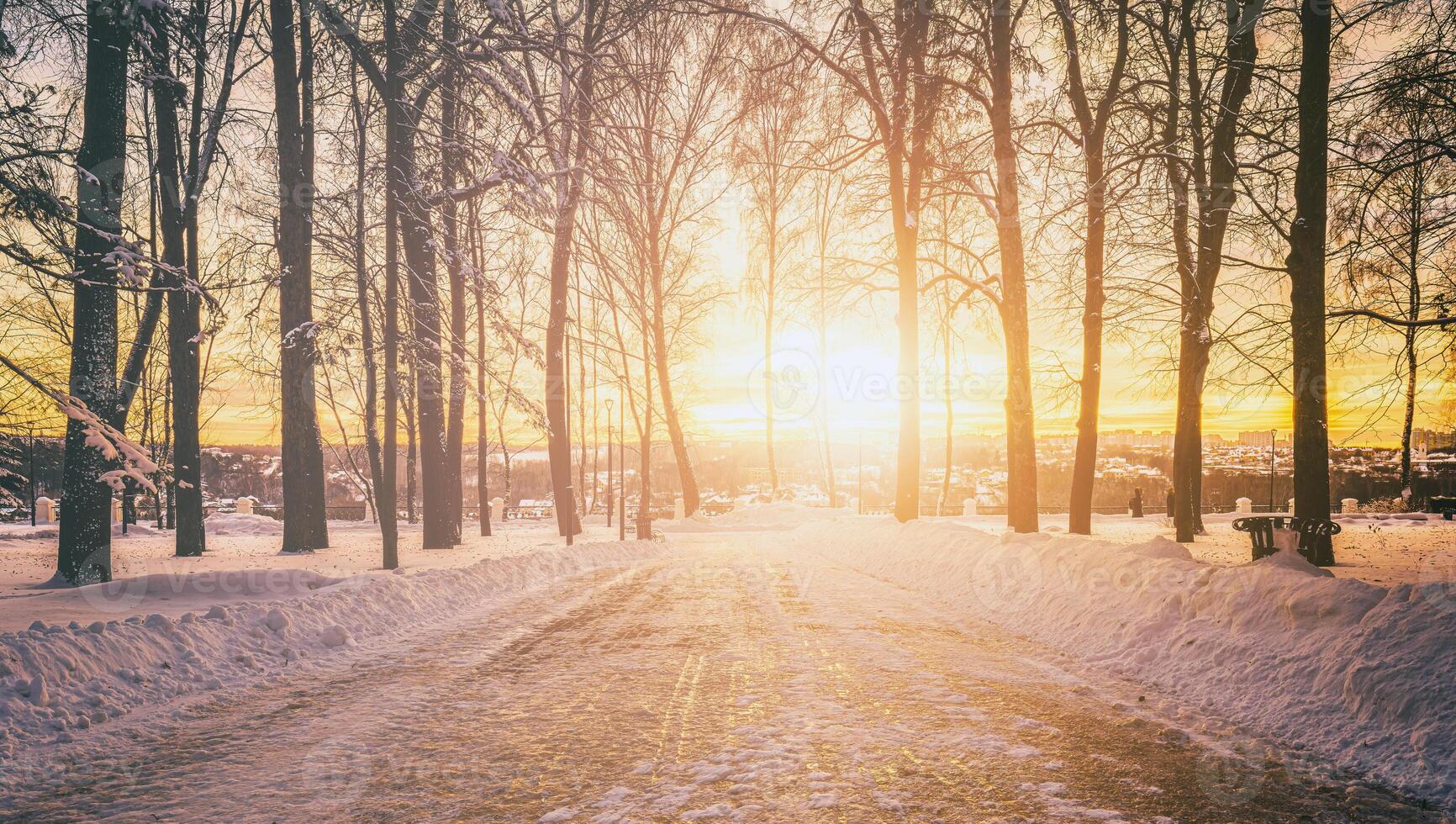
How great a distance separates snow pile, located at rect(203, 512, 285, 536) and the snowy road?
2112 cm

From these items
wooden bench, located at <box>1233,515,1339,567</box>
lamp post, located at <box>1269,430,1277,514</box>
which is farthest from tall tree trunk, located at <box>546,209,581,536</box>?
lamp post, located at <box>1269,430,1277,514</box>

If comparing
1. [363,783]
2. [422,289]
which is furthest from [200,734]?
[422,289]

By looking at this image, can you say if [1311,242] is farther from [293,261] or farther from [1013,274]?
[293,261]

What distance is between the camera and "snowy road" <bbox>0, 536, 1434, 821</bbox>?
3.62 metres

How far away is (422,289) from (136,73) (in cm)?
597

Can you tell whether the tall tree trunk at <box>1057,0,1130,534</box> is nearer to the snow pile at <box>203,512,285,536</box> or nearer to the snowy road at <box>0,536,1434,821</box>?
the snowy road at <box>0,536,1434,821</box>

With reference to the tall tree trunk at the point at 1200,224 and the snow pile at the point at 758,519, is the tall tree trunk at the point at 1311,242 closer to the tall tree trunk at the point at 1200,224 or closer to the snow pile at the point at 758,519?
the tall tree trunk at the point at 1200,224

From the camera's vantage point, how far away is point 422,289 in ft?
46.1

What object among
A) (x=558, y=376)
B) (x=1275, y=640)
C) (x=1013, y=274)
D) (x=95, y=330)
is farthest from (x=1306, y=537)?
(x=95, y=330)

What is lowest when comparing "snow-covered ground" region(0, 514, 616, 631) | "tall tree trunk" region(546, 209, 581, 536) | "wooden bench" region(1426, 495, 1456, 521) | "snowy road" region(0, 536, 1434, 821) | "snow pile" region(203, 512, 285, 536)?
"snow pile" region(203, 512, 285, 536)

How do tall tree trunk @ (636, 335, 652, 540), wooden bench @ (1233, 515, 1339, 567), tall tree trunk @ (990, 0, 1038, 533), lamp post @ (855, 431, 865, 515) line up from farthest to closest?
1. lamp post @ (855, 431, 865, 515)
2. tall tree trunk @ (636, 335, 652, 540)
3. tall tree trunk @ (990, 0, 1038, 533)
4. wooden bench @ (1233, 515, 1339, 567)

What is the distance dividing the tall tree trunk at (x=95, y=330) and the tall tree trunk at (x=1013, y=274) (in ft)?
46.8

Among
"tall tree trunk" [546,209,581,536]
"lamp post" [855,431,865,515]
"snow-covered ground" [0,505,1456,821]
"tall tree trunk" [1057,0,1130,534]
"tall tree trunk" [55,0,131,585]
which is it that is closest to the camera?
"snow-covered ground" [0,505,1456,821]

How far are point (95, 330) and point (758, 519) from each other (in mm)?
21428
